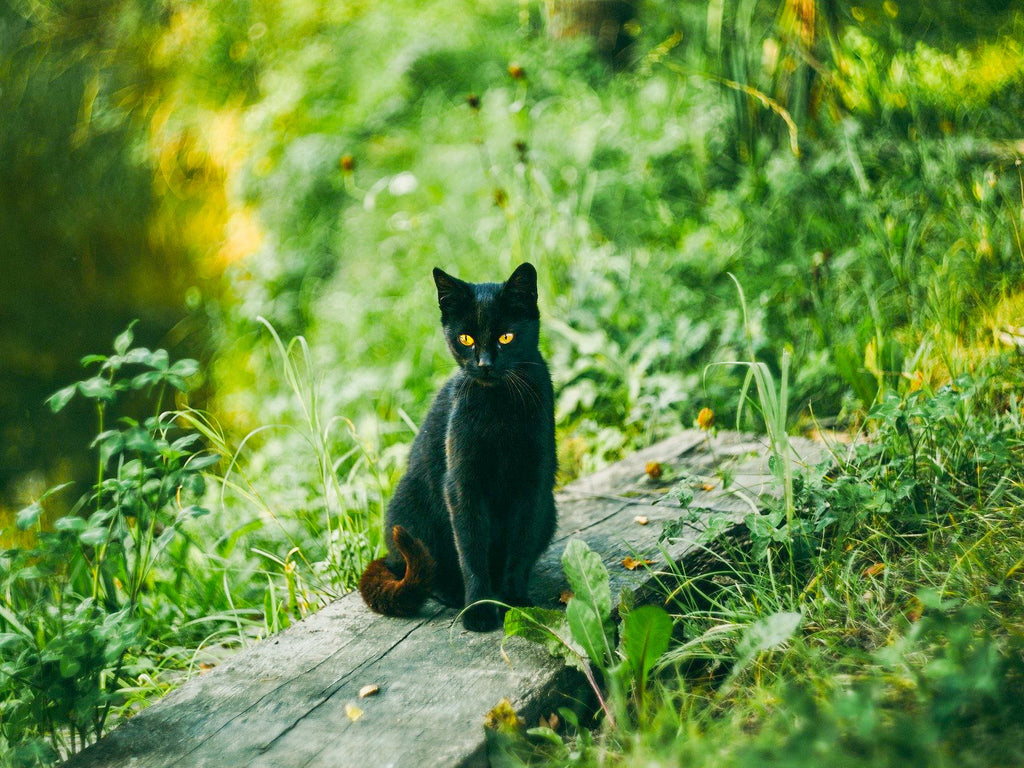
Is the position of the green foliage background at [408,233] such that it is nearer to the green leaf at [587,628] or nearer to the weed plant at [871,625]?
the weed plant at [871,625]

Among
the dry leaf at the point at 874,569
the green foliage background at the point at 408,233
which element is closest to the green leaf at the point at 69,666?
the green foliage background at the point at 408,233

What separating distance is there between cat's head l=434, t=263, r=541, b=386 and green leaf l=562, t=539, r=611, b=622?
0.52 m

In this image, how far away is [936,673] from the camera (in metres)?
1.21

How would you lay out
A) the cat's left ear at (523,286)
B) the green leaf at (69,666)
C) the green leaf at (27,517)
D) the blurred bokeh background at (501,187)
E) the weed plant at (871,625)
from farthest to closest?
1. the blurred bokeh background at (501,187)
2. the cat's left ear at (523,286)
3. the green leaf at (27,517)
4. the green leaf at (69,666)
5. the weed plant at (871,625)

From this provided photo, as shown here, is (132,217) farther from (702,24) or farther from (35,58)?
(702,24)

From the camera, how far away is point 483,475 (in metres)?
2.01

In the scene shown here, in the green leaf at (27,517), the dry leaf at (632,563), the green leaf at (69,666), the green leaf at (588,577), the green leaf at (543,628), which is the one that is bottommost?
the dry leaf at (632,563)

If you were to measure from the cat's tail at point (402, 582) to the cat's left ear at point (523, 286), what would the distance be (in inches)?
27.1

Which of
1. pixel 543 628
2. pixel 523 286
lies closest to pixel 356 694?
pixel 543 628

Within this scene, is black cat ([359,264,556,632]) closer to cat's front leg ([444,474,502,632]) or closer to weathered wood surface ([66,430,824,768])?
cat's front leg ([444,474,502,632])

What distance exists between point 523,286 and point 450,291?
0.66 ft

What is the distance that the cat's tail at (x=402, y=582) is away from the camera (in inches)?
76.7

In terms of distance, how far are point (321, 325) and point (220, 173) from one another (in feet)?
8.39

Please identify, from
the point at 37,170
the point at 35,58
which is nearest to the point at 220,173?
the point at 37,170
